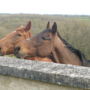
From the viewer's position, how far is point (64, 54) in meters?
4.52

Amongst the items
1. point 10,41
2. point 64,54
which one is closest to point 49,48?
point 64,54

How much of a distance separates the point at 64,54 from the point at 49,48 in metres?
0.37

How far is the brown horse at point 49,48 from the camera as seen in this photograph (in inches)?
179

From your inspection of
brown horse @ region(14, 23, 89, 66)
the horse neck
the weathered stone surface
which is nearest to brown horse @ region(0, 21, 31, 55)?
brown horse @ region(14, 23, 89, 66)

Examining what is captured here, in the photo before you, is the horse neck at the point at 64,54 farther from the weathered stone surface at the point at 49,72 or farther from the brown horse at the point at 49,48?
the weathered stone surface at the point at 49,72

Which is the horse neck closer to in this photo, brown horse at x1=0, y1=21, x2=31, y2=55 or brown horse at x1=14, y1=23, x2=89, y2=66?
brown horse at x1=14, y1=23, x2=89, y2=66

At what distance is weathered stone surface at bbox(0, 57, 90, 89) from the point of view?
1.75 metres

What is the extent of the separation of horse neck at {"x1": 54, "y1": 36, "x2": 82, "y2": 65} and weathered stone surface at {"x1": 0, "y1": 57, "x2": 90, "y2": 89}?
2317 millimetres

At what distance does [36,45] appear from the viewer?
486cm

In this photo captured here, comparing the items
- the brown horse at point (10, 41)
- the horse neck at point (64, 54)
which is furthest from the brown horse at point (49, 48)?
the brown horse at point (10, 41)

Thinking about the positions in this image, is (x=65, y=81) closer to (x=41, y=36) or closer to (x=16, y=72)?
(x=16, y=72)

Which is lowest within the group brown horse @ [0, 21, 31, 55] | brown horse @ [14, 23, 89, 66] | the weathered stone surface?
brown horse @ [0, 21, 31, 55]

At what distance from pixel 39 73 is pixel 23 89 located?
0.22 m

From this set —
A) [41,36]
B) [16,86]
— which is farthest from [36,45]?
[16,86]
